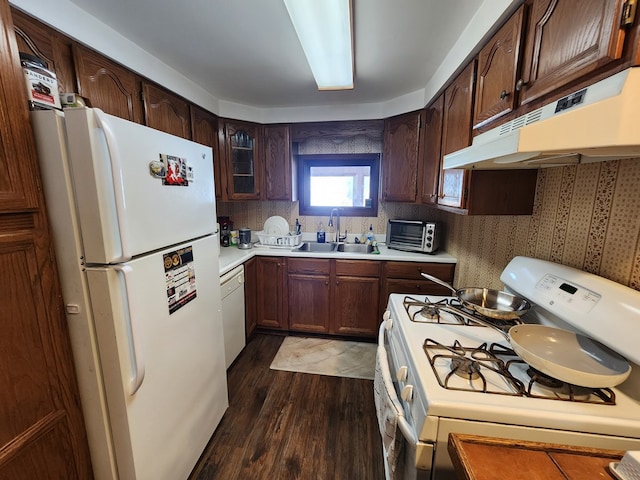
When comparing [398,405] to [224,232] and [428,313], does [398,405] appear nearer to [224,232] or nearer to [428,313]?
[428,313]

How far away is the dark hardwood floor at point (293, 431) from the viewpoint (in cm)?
144

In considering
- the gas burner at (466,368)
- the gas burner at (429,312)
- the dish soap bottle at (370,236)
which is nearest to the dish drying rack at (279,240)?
the dish soap bottle at (370,236)

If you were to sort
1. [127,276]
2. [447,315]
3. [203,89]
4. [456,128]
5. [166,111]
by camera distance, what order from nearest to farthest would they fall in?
1. [127,276]
2. [447,315]
3. [456,128]
4. [166,111]
5. [203,89]

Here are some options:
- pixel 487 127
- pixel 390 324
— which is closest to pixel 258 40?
pixel 487 127

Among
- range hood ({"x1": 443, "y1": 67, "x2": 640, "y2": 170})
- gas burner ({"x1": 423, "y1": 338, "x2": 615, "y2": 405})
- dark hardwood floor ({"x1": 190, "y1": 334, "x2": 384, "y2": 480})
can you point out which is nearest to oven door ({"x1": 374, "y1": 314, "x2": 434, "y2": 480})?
gas burner ({"x1": 423, "y1": 338, "x2": 615, "y2": 405})

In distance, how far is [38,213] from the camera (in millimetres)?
854

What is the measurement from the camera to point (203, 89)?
7.39ft

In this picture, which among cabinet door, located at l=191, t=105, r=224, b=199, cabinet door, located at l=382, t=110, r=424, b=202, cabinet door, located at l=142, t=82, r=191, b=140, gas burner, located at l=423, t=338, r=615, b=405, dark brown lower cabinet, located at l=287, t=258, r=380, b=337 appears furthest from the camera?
dark brown lower cabinet, located at l=287, t=258, r=380, b=337

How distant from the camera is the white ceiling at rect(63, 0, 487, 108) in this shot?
50.2 inches

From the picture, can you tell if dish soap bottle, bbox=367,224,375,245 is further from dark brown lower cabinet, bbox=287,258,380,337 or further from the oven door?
the oven door

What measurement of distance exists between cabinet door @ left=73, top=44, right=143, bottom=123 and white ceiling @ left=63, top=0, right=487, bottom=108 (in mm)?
195

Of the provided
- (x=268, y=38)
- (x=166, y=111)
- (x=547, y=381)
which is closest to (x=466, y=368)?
(x=547, y=381)

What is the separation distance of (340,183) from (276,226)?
34.8 inches

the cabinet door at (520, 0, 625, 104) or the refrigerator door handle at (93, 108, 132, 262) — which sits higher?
the cabinet door at (520, 0, 625, 104)
